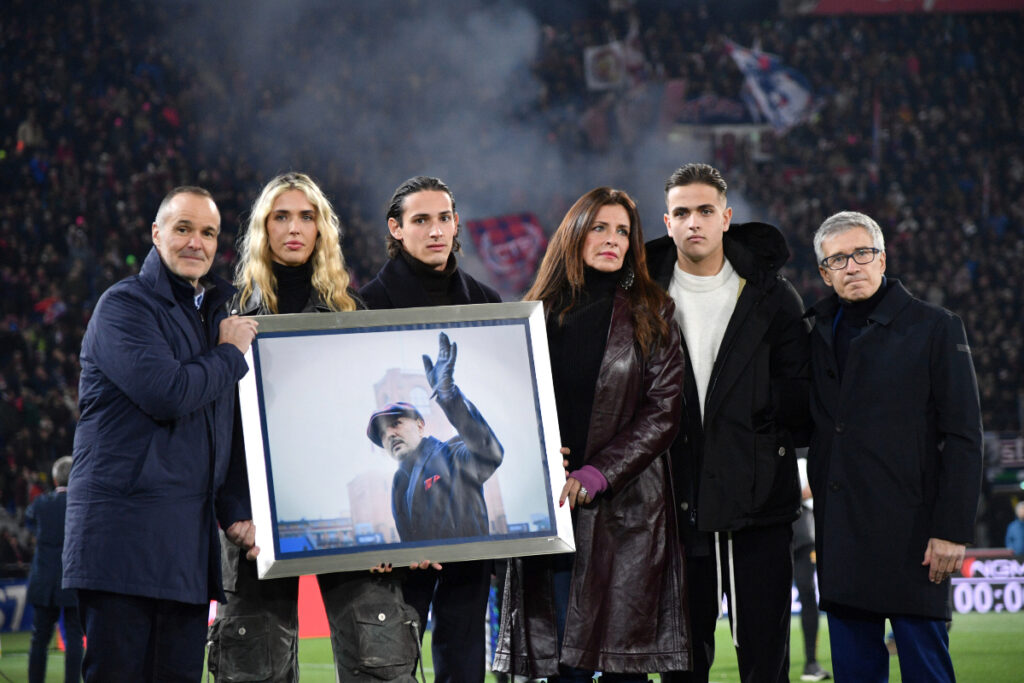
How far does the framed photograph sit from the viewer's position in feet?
9.50

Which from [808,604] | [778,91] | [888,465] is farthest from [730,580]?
[778,91]

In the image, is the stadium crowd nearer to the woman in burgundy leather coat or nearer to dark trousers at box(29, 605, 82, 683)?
dark trousers at box(29, 605, 82, 683)

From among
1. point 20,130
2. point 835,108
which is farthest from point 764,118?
point 20,130

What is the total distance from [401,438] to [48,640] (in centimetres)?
464

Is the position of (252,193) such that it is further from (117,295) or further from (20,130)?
(117,295)

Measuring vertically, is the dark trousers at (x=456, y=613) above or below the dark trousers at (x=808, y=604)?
above

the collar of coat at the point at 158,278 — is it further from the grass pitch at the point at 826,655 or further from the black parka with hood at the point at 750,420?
the grass pitch at the point at 826,655

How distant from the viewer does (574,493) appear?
308 centimetres

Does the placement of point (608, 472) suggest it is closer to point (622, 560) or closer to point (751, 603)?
point (622, 560)

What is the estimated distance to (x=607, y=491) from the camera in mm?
3203

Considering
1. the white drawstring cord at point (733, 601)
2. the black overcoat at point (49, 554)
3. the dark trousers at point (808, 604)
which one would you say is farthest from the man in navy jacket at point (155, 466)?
the dark trousers at point (808, 604)

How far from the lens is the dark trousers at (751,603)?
3.39 meters

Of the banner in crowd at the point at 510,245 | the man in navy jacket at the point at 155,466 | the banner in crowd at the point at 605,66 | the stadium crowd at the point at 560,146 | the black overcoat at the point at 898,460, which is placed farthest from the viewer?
the banner in crowd at the point at 605,66

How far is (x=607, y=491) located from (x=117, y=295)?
5.14 feet
